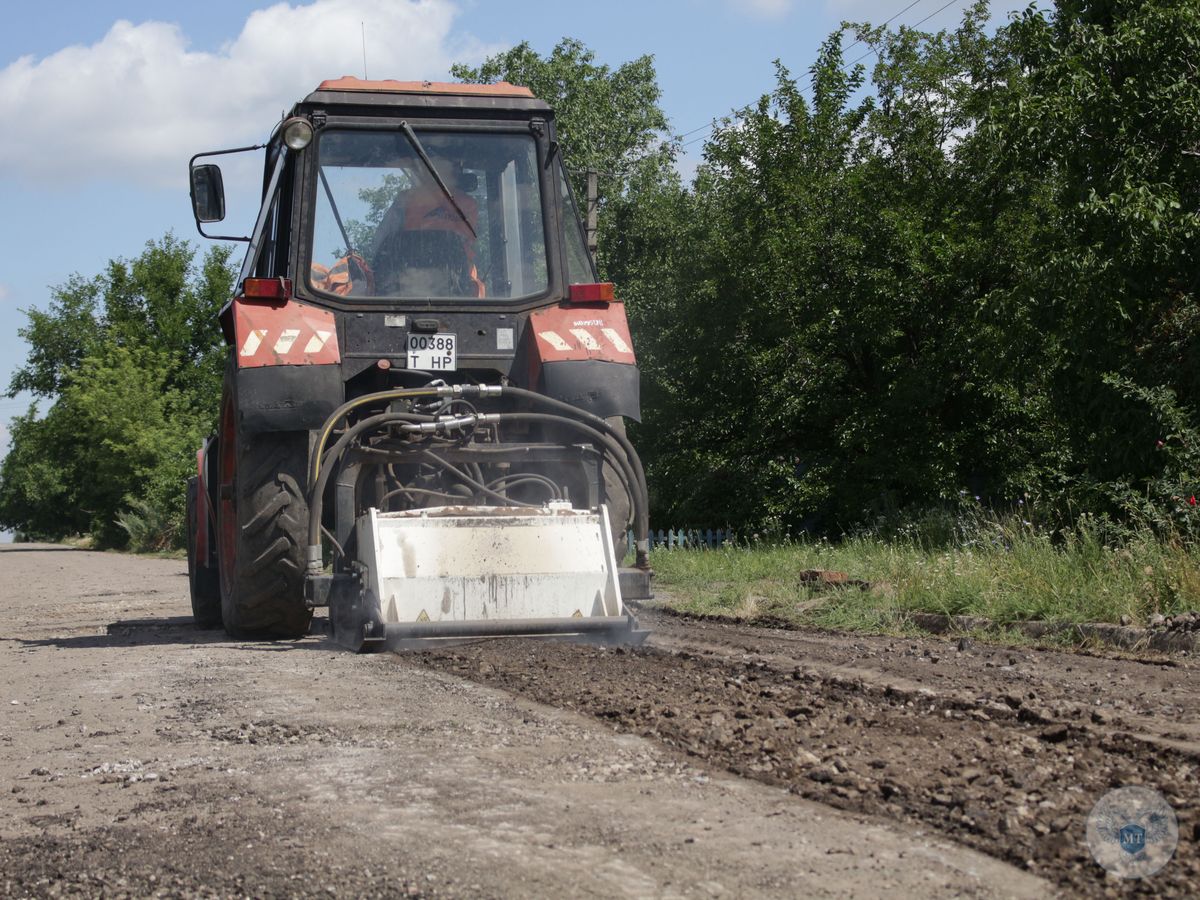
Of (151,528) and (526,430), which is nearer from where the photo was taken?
(526,430)

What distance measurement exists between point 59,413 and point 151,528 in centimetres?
1430

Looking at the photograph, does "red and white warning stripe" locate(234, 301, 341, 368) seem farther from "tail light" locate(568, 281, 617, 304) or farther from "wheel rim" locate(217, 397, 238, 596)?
"tail light" locate(568, 281, 617, 304)

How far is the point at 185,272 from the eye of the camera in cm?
6538

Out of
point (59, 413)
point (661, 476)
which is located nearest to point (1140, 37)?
point (661, 476)

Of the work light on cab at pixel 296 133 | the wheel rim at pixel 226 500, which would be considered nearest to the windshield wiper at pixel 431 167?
the work light on cab at pixel 296 133

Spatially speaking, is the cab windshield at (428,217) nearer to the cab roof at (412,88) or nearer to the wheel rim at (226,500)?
the cab roof at (412,88)

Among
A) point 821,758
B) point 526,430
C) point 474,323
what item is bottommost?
point 821,758

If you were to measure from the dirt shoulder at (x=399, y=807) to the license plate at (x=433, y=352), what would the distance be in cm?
215

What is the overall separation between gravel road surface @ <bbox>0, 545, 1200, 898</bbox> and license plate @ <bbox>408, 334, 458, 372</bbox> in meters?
1.76

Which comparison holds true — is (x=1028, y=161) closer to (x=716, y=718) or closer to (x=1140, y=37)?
(x=1140, y=37)

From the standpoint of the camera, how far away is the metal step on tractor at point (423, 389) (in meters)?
7.10

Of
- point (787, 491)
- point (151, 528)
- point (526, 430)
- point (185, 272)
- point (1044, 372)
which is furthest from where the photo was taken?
point (185, 272)

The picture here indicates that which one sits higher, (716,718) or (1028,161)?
(1028,161)

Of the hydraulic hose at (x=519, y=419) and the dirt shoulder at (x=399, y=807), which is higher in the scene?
the hydraulic hose at (x=519, y=419)
